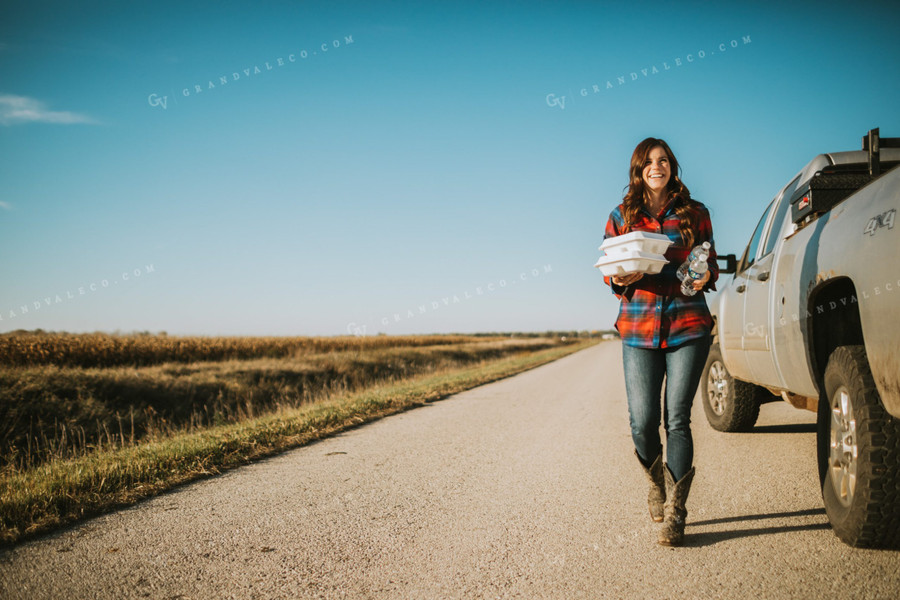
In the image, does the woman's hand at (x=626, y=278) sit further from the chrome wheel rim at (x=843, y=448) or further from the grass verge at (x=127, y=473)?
the grass verge at (x=127, y=473)

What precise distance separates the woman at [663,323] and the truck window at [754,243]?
252cm

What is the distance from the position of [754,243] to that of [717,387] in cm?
174

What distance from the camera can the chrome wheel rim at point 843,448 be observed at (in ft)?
9.20

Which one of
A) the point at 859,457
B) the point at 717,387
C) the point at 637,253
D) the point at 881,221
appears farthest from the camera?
the point at 717,387

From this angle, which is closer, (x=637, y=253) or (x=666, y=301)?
(x=637, y=253)

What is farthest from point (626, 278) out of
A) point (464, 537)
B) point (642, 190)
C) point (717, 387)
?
point (717, 387)

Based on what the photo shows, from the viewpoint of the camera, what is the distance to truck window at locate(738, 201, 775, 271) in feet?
17.8

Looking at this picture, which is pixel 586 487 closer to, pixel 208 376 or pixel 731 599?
pixel 731 599

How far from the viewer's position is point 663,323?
3.18m

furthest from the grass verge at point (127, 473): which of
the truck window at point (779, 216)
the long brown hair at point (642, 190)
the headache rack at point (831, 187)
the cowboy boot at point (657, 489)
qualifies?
the truck window at point (779, 216)

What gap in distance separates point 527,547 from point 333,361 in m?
20.9

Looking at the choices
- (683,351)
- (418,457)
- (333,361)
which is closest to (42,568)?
(418,457)

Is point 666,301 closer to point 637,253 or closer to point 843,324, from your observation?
point 637,253

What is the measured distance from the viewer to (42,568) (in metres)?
2.85
